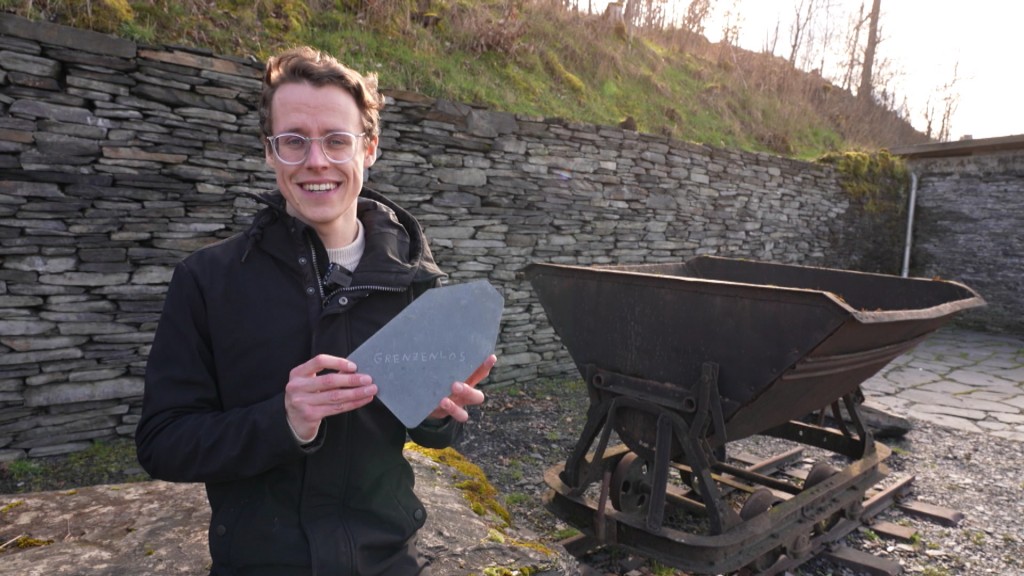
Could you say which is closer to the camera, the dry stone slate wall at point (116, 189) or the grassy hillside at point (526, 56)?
the dry stone slate wall at point (116, 189)

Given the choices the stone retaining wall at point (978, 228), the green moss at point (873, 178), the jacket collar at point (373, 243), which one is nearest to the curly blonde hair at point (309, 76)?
the jacket collar at point (373, 243)

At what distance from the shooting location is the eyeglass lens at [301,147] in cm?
134

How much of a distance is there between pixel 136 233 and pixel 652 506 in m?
3.60

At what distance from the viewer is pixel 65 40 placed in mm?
3770

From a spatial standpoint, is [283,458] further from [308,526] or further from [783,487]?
[783,487]

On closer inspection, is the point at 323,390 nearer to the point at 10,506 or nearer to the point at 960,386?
the point at 10,506

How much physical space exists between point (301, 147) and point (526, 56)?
6.82 meters

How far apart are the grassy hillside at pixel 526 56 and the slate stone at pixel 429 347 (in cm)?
386

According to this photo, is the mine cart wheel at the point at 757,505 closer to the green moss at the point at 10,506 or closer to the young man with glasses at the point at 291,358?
the young man with glasses at the point at 291,358

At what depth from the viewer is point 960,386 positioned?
7176mm

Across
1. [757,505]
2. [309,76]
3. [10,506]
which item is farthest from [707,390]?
[10,506]

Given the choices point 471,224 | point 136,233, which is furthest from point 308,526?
point 471,224

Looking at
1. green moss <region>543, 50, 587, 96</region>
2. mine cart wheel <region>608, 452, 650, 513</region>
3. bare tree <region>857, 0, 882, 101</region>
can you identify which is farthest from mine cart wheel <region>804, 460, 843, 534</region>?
bare tree <region>857, 0, 882, 101</region>

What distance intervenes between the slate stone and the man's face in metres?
0.30
